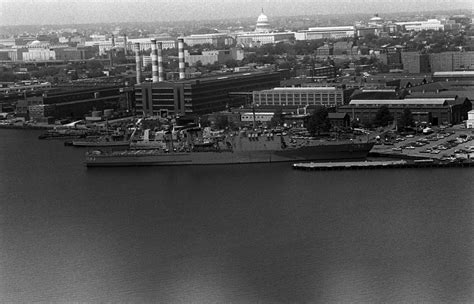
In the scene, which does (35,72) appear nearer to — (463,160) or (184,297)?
(463,160)

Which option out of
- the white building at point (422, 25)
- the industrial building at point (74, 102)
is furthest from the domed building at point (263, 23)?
the industrial building at point (74, 102)

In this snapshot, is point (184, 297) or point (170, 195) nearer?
point (184, 297)

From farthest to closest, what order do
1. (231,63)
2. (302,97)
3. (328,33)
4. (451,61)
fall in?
(328,33) → (231,63) → (451,61) → (302,97)

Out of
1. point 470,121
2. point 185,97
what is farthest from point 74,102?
point 470,121

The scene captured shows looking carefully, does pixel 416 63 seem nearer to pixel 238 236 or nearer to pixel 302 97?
pixel 302 97

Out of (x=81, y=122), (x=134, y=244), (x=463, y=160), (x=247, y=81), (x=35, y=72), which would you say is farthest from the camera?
(x=35, y=72)

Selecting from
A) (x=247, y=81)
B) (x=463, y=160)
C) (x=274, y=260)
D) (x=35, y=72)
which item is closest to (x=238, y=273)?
(x=274, y=260)
